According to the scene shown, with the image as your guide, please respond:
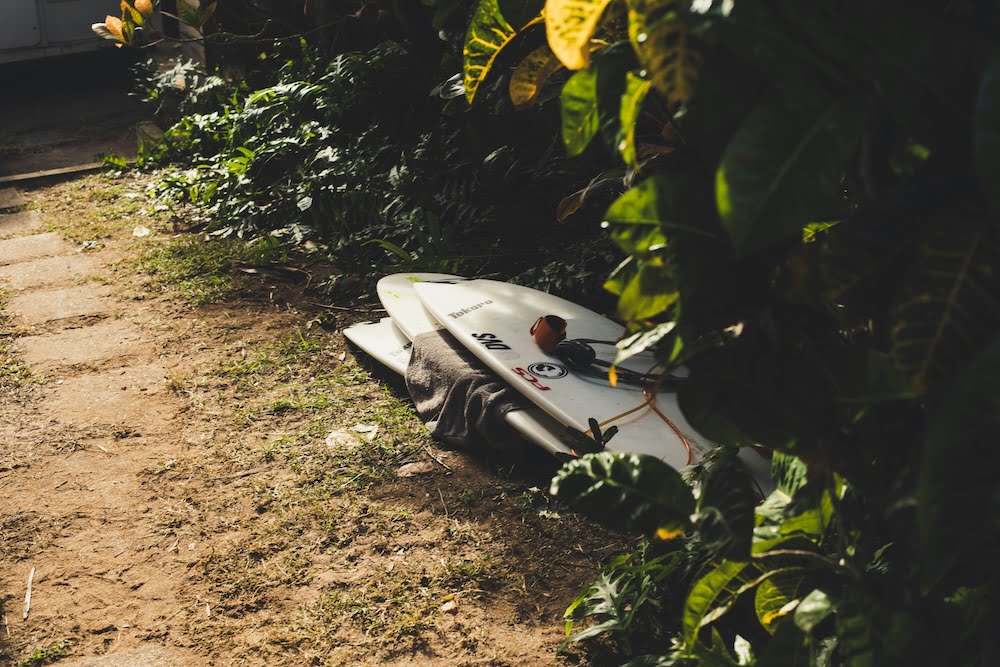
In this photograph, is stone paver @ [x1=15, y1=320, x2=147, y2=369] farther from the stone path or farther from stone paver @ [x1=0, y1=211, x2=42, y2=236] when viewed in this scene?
stone paver @ [x1=0, y1=211, x2=42, y2=236]

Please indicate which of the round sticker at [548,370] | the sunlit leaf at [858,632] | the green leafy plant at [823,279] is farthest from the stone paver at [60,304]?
the sunlit leaf at [858,632]

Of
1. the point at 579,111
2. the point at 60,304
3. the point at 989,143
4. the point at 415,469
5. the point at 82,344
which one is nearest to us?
the point at 989,143

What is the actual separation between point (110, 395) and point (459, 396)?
121 centimetres

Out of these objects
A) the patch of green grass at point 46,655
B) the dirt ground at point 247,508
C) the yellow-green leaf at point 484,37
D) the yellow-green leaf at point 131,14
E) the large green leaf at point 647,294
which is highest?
the yellow-green leaf at point 484,37

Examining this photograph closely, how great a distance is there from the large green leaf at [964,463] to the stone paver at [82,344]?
10.3 feet

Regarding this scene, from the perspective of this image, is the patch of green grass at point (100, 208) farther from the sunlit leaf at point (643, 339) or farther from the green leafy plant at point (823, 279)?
the sunlit leaf at point (643, 339)

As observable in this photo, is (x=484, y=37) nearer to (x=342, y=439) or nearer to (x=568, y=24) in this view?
(x=568, y=24)

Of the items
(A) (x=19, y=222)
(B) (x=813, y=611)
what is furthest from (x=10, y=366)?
(B) (x=813, y=611)

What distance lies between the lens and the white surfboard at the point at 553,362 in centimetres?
256

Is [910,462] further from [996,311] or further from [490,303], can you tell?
[490,303]

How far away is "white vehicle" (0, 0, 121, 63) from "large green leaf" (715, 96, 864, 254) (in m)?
6.63

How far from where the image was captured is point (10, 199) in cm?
503

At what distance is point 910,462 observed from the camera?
3.48 ft

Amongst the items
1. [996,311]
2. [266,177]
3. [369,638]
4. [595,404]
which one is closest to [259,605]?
[369,638]
